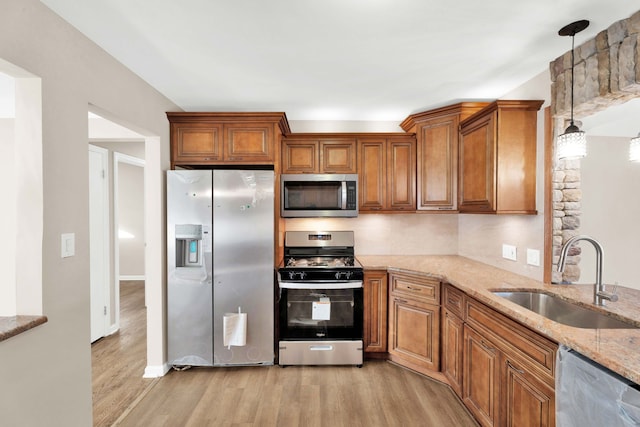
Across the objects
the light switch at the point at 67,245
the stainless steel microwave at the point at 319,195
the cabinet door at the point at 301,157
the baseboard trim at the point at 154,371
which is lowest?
the baseboard trim at the point at 154,371

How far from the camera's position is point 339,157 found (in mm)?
2980

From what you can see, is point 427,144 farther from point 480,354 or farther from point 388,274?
point 480,354

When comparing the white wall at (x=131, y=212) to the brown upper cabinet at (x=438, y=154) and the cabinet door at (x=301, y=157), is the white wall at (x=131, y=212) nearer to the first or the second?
the cabinet door at (x=301, y=157)

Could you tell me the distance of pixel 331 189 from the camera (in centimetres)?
288

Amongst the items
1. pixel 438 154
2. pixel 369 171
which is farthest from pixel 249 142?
pixel 438 154

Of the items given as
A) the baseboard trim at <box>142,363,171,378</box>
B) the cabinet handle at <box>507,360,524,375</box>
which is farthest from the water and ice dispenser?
the cabinet handle at <box>507,360,524,375</box>

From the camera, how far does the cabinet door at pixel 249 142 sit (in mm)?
2697

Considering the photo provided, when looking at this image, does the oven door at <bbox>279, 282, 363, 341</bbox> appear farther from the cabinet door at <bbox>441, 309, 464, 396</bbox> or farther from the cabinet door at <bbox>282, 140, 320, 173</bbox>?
the cabinet door at <bbox>282, 140, 320, 173</bbox>

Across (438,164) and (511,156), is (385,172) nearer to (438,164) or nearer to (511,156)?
(438,164)

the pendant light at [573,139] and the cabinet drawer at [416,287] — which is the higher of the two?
the pendant light at [573,139]

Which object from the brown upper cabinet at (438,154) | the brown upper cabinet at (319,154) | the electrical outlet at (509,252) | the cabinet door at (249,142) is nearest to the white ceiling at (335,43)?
the brown upper cabinet at (438,154)

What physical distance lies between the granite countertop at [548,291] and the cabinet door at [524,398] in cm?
27

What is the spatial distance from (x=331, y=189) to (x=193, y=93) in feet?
5.03

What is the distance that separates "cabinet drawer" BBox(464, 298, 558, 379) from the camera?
130 cm
